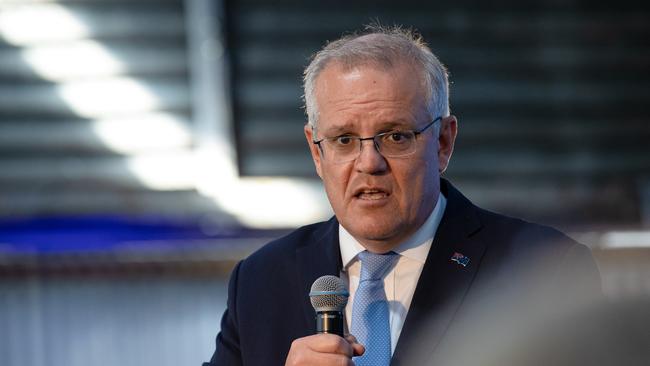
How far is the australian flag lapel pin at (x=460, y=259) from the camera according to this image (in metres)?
2.00

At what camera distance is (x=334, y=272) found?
2.05 metres

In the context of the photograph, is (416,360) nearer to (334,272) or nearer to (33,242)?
(334,272)

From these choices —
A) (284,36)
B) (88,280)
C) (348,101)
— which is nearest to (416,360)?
(348,101)

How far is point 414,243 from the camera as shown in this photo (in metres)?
2.05

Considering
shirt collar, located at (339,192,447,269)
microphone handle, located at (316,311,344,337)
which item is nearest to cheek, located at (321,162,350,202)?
shirt collar, located at (339,192,447,269)

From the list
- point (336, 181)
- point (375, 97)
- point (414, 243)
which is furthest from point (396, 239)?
point (375, 97)

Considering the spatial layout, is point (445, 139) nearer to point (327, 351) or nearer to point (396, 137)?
point (396, 137)

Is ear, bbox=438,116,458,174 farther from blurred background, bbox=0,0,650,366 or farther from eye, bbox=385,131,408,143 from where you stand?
blurred background, bbox=0,0,650,366

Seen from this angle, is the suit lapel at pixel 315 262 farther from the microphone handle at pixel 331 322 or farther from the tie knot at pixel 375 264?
the microphone handle at pixel 331 322

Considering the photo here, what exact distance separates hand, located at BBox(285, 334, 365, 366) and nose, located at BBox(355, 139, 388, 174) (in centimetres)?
39

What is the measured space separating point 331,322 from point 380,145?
406mm

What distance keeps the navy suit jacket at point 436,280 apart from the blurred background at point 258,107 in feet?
11.4

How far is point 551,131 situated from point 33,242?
280cm

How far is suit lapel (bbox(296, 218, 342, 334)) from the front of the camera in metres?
2.05
